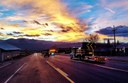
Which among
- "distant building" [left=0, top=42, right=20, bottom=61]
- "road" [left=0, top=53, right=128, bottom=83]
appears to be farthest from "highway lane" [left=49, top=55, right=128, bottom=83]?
"distant building" [left=0, top=42, right=20, bottom=61]

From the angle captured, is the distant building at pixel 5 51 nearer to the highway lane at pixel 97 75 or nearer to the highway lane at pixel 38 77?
the highway lane at pixel 38 77

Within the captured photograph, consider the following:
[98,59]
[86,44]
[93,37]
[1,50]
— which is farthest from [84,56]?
[93,37]

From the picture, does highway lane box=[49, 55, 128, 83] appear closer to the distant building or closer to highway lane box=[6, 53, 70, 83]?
highway lane box=[6, 53, 70, 83]

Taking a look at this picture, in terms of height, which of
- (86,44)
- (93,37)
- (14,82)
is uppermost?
(93,37)

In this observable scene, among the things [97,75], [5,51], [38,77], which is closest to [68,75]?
[97,75]

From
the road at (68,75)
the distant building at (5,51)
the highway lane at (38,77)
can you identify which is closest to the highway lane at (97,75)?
the road at (68,75)

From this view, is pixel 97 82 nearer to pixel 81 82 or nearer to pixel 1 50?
pixel 81 82

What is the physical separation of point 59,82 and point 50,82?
58 cm

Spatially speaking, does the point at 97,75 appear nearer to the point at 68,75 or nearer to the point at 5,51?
the point at 68,75

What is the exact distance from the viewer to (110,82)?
48.1 feet

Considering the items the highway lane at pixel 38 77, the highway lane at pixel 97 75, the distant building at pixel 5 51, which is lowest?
the highway lane at pixel 38 77

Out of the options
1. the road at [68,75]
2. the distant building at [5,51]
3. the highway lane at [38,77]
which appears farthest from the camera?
the distant building at [5,51]

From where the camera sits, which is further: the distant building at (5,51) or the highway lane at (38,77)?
the distant building at (5,51)

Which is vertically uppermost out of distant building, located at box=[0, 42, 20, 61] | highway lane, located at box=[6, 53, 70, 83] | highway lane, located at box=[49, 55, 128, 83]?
distant building, located at box=[0, 42, 20, 61]
